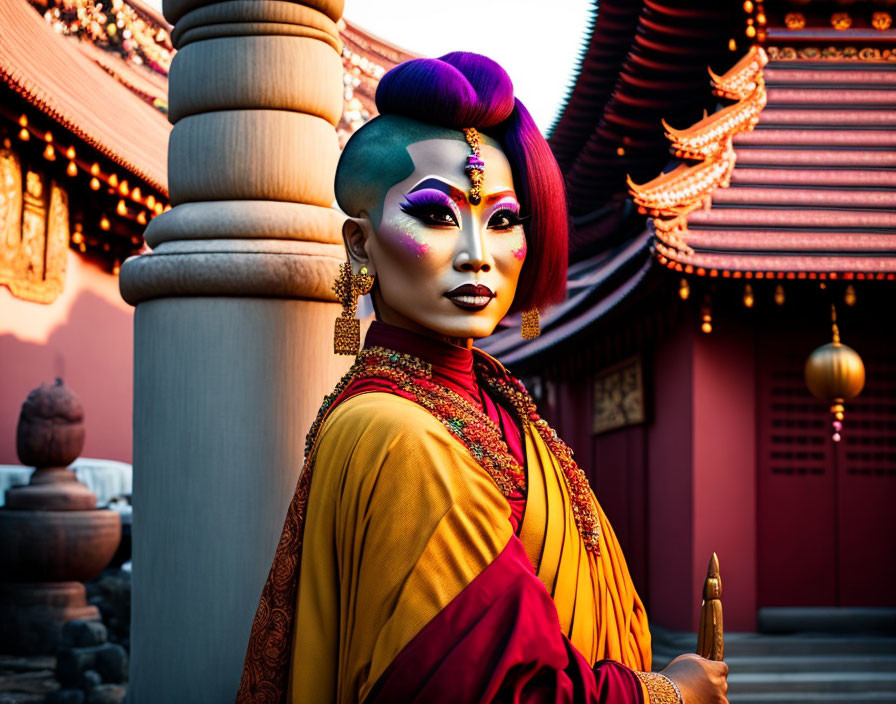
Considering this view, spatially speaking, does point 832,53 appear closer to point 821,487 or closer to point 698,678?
point 821,487

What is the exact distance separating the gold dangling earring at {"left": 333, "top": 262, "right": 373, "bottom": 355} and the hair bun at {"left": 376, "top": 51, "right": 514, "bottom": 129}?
0.34 metres

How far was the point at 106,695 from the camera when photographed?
16.0ft

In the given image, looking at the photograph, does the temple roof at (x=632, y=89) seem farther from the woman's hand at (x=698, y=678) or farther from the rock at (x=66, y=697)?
the woman's hand at (x=698, y=678)

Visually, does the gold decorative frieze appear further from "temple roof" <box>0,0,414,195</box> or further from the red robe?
the red robe

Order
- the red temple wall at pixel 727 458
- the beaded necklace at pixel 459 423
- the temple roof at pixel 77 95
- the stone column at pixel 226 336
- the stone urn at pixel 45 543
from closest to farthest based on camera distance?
1. the beaded necklace at pixel 459 423
2. the stone column at pixel 226 336
3. the stone urn at pixel 45 543
4. the red temple wall at pixel 727 458
5. the temple roof at pixel 77 95

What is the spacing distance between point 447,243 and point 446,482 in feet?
1.62

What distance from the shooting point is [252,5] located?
7.19ft

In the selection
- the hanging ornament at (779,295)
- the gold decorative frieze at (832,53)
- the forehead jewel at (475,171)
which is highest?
the gold decorative frieze at (832,53)

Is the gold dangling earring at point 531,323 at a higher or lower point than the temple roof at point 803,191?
lower

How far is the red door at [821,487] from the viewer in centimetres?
722

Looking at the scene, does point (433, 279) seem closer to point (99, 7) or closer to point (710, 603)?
point (710, 603)

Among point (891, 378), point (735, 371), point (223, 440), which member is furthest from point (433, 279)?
point (891, 378)

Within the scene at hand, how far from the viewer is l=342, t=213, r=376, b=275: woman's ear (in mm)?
1925

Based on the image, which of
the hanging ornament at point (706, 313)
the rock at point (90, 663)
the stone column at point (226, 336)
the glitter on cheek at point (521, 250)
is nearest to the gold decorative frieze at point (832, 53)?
the hanging ornament at point (706, 313)
